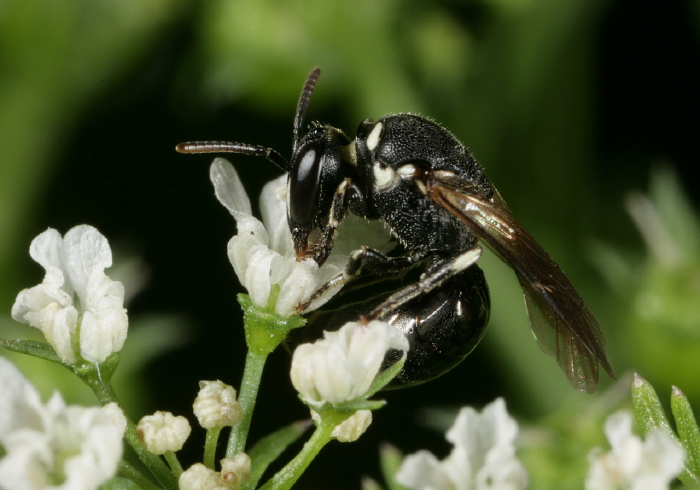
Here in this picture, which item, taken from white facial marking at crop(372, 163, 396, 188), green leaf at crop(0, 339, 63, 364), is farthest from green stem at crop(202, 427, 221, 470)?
white facial marking at crop(372, 163, 396, 188)

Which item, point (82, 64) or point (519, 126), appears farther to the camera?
point (519, 126)

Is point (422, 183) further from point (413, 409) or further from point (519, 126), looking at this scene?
point (519, 126)

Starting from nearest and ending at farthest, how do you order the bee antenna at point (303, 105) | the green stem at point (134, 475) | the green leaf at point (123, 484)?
the green leaf at point (123, 484) < the green stem at point (134, 475) < the bee antenna at point (303, 105)

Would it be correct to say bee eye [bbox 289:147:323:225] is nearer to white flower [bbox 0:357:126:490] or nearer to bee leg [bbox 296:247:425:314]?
bee leg [bbox 296:247:425:314]

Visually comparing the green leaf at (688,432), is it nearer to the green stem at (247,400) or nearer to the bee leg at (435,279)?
the bee leg at (435,279)

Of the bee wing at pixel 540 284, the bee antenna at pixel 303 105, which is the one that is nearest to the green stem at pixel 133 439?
the bee antenna at pixel 303 105

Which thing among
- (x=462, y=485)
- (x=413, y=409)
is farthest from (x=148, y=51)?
(x=462, y=485)
